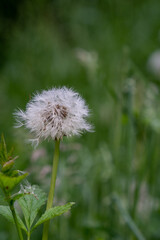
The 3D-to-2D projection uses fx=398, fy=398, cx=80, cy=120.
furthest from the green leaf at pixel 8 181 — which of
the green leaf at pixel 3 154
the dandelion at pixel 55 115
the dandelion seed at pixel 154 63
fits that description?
the dandelion seed at pixel 154 63

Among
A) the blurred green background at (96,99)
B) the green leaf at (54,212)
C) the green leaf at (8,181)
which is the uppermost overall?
the blurred green background at (96,99)

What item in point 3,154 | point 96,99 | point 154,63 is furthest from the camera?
point 154,63

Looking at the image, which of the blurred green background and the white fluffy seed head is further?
the blurred green background

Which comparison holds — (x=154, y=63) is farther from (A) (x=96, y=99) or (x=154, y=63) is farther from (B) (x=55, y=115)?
(B) (x=55, y=115)

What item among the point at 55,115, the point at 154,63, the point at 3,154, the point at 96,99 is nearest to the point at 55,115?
the point at 55,115

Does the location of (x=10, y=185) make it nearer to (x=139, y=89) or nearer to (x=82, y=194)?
(x=139, y=89)

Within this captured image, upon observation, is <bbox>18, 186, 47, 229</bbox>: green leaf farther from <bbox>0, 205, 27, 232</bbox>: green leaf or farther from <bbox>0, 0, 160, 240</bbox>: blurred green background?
<bbox>0, 0, 160, 240</bbox>: blurred green background

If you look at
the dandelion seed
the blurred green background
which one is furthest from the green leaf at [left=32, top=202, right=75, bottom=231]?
the dandelion seed

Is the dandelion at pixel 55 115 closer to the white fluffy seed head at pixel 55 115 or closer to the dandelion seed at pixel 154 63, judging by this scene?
the white fluffy seed head at pixel 55 115
